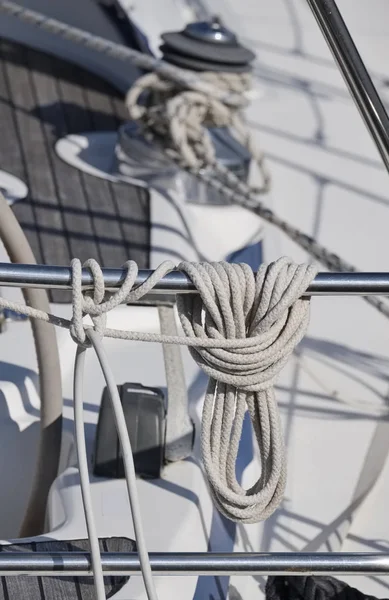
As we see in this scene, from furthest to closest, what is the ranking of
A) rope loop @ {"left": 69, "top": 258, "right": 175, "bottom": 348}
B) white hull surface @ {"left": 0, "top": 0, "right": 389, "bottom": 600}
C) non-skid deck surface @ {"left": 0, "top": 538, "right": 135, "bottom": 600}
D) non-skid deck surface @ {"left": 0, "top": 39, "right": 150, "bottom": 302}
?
non-skid deck surface @ {"left": 0, "top": 39, "right": 150, "bottom": 302} < white hull surface @ {"left": 0, "top": 0, "right": 389, "bottom": 600} < non-skid deck surface @ {"left": 0, "top": 538, "right": 135, "bottom": 600} < rope loop @ {"left": 69, "top": 258, "right": 175, "bottom": 348}

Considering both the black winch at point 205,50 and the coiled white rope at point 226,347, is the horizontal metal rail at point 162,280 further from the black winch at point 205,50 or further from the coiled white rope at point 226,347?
the black winch at point 205,50

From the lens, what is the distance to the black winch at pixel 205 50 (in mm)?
2078

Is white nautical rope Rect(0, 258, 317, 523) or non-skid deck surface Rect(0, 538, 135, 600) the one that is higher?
white nautical rope Rect(0, 258, 317, 523)

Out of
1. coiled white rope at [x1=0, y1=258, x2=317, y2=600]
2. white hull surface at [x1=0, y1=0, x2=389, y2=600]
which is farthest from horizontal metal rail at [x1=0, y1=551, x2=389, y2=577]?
white hull surface at [x1=0, y1=0, x2=389, y2=600]

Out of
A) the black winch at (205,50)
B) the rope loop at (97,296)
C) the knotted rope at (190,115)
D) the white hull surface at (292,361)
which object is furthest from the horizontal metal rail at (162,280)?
the black winch at (205,50)

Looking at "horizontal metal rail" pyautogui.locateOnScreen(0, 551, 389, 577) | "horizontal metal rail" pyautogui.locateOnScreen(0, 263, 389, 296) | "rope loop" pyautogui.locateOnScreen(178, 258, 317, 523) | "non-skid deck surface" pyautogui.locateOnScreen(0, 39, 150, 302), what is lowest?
"horizontal metal rail" pyautogui.locateOnScreen(0, 551, 389, 577)

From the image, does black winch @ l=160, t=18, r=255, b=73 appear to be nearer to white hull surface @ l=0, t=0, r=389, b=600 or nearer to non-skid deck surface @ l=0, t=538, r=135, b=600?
white hull surface @ l=0, t=0, r=389, b=600

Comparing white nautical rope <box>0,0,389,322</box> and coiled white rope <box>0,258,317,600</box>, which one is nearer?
coiled white rope <box>0,258,317,600</box>

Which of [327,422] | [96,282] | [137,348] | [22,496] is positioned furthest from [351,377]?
[96,282]

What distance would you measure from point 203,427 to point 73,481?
36cm

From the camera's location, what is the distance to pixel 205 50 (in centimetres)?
209

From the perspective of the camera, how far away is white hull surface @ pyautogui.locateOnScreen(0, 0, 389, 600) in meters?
1.17

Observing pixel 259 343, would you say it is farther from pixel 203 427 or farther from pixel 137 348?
pixel 137 348

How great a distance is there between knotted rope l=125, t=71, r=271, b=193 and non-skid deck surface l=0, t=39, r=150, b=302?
0.54 feet
